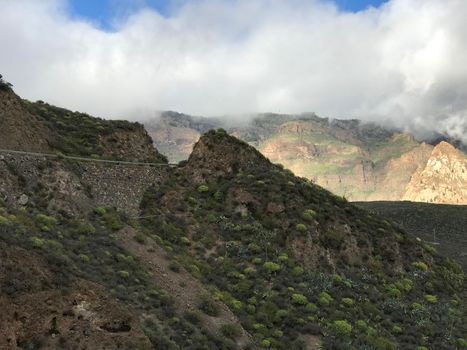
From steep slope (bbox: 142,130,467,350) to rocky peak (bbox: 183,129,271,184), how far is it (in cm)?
11

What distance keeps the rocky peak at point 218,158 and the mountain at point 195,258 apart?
15 cm

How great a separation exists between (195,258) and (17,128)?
Answer: 19270 mm

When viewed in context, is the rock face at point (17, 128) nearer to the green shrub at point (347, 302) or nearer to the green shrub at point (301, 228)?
the green shrub at point (301, 228)

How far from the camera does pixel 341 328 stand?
28906mm

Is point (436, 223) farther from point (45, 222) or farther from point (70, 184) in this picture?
point (45, 222)

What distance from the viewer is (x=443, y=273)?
4512cm

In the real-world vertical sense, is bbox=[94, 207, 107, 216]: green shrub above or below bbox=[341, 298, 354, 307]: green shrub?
above

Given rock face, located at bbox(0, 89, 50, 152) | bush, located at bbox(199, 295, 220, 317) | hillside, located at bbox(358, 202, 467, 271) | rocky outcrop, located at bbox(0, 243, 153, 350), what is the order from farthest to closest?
1. hillside, located at bbox(358, 202, 467, 271)
2. rock face, located at bbox(0, 89, 50, 152)
3. bush, located at bbox(199, 295, 220, 317)
4. rocky outcrop, located at bbox(0, 243, 153, 350)

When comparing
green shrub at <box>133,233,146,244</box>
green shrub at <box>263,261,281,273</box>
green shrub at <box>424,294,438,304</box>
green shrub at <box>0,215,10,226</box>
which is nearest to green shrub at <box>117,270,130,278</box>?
green shrub at <box>133,233,146,244</box>

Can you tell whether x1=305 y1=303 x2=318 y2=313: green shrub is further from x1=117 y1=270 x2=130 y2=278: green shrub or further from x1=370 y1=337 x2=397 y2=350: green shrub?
x1=117 y1=270 x2=130 y2=278: green shrub

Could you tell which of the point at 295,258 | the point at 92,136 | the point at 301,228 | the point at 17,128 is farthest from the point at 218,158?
the point at 17,128

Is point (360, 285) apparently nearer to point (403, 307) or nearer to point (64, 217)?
point (403, 307)

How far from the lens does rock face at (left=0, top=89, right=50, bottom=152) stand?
1473 inches

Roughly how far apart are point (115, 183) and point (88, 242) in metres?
13.1
